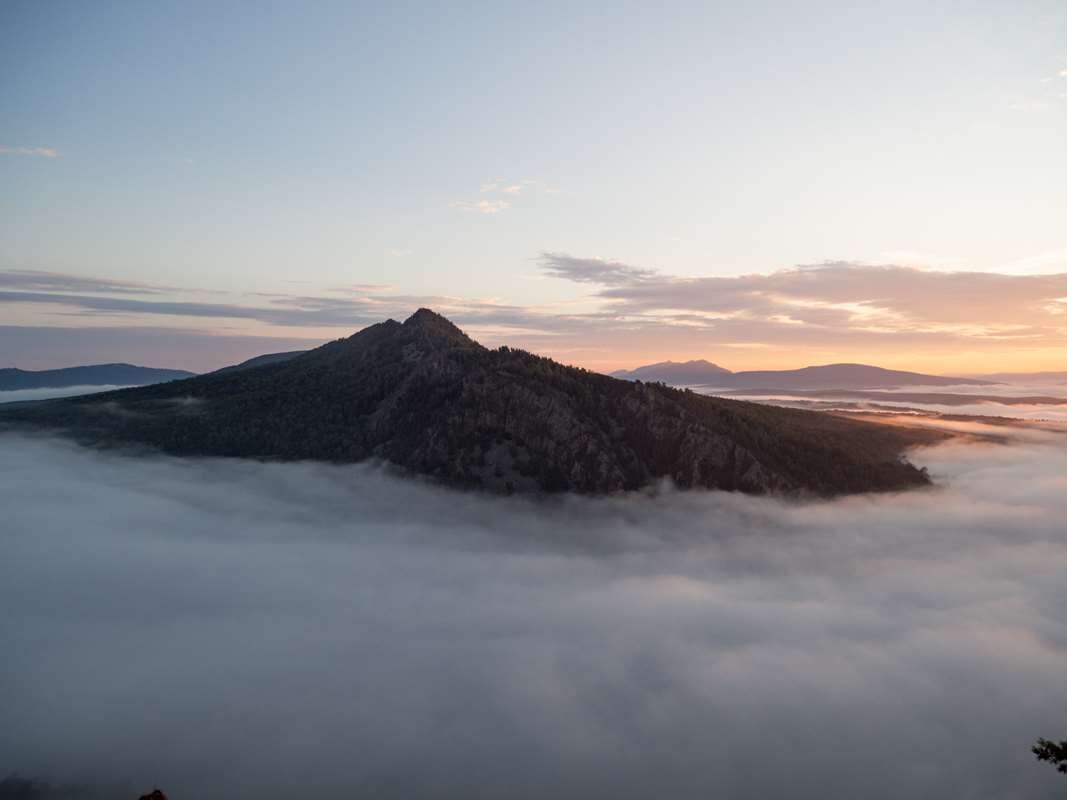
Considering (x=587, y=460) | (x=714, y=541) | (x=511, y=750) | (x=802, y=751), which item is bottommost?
(x=511, y=750)

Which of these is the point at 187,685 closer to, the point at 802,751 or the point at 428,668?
the point at 428,668

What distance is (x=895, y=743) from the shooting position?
11356 cm

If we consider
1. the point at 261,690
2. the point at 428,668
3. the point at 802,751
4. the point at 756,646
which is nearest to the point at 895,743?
the point at 802,751

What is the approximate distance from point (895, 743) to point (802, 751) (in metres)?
17.6

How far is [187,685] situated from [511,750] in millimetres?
82059

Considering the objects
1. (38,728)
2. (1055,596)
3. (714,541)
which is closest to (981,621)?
(1055,596)

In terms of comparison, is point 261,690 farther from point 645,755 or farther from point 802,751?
point 802,751

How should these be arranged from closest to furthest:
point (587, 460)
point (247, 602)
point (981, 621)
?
point (981, 621)
point (247, 602)
point (587, 460)

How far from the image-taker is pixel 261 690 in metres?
139

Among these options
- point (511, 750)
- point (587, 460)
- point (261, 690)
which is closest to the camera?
point (511, 750)

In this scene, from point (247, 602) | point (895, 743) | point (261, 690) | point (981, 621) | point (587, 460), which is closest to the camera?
point (895, 743)

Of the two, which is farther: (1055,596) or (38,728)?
(1055,596)

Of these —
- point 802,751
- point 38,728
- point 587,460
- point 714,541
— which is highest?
point 587,460

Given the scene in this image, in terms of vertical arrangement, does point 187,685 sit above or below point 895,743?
below
